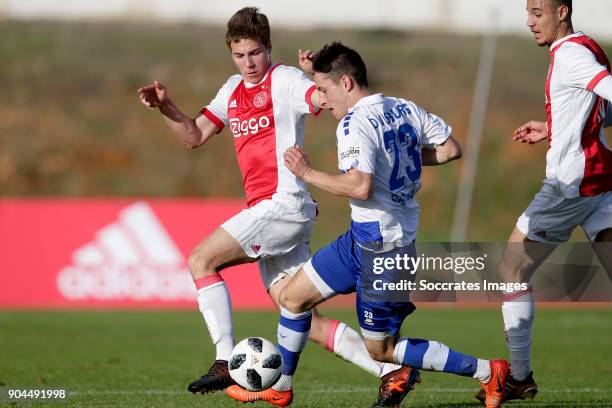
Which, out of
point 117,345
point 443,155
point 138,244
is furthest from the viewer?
point 138,244

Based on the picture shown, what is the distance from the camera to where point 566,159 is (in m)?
6.73

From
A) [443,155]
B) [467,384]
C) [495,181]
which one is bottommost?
[495,181]

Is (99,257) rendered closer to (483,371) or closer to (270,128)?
(270,128)

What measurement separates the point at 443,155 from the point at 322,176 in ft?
3.52

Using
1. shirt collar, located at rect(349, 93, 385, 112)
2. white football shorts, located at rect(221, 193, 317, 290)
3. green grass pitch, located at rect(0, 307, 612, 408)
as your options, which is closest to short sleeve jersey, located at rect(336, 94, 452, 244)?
shirt collar, located at rect(349, 93, 385, 112)

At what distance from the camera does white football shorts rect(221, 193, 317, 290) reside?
7.04 m

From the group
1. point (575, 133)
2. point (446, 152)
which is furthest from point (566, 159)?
point (446, 152)

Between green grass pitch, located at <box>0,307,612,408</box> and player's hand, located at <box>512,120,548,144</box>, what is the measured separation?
1986 mm

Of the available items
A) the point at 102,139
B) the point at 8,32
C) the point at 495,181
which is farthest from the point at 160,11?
the point at 495,181

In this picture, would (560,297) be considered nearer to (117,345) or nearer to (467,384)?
(467,384)

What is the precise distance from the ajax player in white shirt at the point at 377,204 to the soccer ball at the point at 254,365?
415 mm

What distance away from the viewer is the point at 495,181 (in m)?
30.0

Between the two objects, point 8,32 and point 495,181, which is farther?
point 8,32

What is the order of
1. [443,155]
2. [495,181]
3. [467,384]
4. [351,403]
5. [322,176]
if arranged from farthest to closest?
1. [495,181]
2. [467,384]
3. [351,403]
4. [443,155]
5. [322,176]
